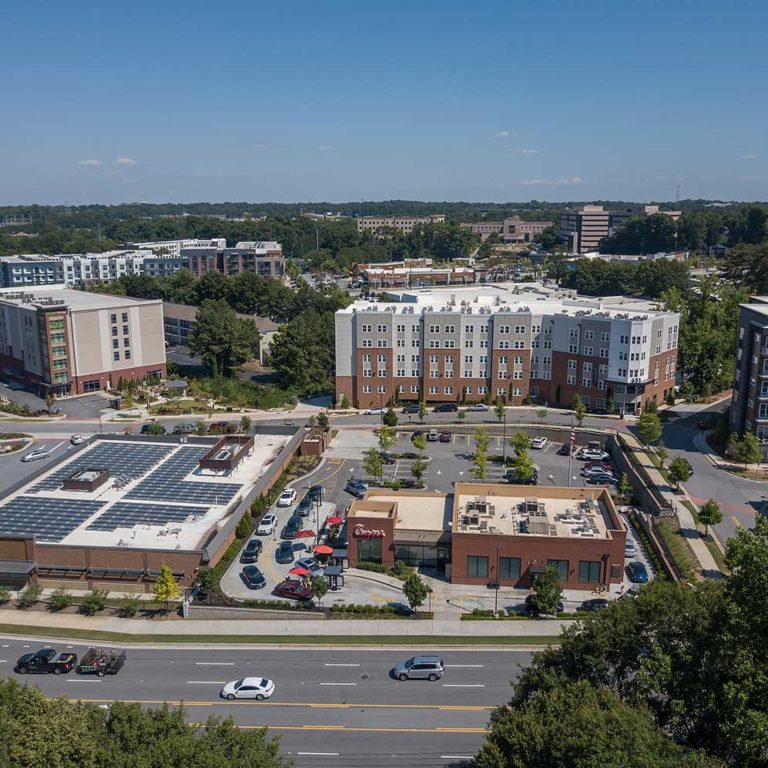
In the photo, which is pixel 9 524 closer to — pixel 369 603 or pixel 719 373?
pixel 369 603

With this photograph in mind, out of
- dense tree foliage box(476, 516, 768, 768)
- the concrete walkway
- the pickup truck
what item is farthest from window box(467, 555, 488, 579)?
the pickup truck

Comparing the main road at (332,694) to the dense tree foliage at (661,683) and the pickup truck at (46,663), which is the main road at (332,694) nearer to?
the pickup truck at (46,663)

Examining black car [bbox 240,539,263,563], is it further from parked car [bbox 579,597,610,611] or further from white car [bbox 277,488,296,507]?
parked car [bbox 579,597,610,611]

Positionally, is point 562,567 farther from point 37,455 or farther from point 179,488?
point 37,455

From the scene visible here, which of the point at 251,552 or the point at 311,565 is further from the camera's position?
the point at 251,552

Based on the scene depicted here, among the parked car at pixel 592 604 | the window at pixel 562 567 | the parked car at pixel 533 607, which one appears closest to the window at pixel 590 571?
the window at pixel 562 567

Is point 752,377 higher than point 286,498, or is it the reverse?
point 752,377

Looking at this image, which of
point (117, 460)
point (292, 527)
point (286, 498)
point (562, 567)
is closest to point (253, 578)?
point (292, 527)
